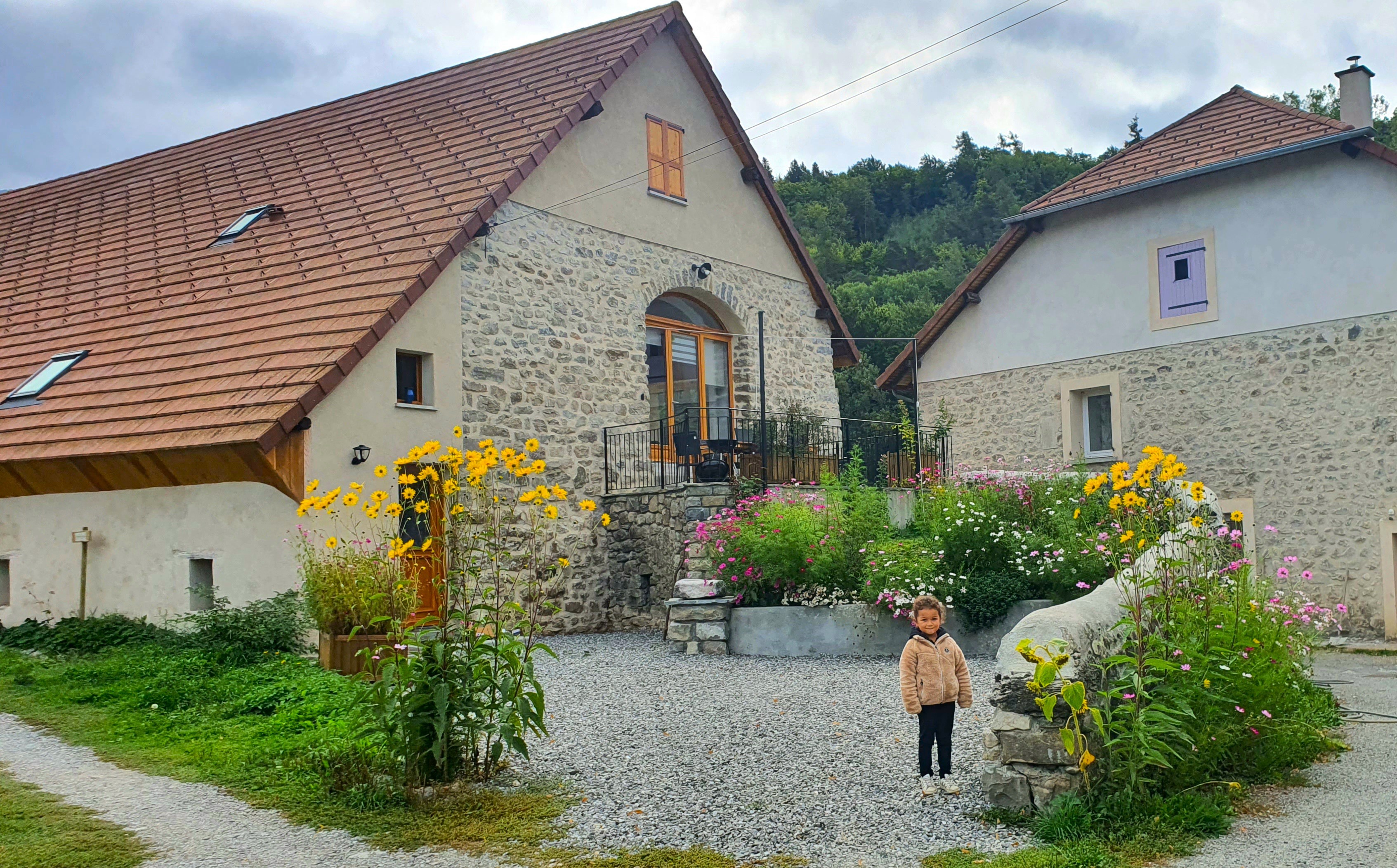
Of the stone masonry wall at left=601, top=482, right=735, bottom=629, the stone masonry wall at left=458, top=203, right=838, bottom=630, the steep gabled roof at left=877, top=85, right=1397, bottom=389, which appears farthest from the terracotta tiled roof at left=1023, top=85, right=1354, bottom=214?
the stone masonry wall at left=601, top=482, right=735, bottom=629

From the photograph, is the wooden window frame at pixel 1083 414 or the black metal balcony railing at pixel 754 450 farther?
the wooden window frame at pixel 1083 414

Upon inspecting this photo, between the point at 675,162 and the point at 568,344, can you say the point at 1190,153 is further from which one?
the point at 568,344

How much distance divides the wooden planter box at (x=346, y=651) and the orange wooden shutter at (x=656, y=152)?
28.9 ft

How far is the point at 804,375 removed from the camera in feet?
61.8

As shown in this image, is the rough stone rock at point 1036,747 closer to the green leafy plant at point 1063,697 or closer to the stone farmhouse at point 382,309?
the green leafy plant at point 1063,697

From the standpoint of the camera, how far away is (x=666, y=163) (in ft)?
54.7

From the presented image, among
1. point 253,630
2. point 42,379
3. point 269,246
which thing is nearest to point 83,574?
point 42,379

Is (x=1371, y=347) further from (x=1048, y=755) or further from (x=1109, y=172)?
(x=1048, y=755)

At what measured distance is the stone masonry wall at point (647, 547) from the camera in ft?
45.6

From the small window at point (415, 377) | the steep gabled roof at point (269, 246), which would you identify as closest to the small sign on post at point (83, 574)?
the steep gabled roof at point (269, 246)

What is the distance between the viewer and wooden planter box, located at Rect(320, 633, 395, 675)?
9.17 meters

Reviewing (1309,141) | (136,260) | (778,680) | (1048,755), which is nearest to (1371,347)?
(1309,141)

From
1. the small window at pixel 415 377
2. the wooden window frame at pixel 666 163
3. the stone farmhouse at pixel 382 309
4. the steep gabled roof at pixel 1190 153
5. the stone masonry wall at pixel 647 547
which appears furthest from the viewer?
the wooden window frame at pixel 666 163

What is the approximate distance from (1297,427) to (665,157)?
9250 millimetres
